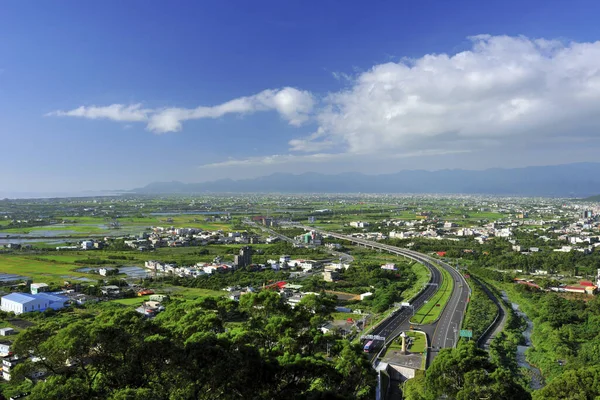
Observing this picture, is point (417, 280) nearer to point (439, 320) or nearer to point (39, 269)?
point (439, 320)

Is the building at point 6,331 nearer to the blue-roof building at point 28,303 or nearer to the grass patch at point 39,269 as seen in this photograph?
the blue-roof building at point 28,303

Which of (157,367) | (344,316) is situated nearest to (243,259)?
(344,316)

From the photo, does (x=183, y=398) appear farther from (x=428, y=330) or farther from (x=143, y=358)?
(x=428, y=330)

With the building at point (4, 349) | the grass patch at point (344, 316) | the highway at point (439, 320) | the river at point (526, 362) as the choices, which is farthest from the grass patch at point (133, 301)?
the river at point (526, 362)

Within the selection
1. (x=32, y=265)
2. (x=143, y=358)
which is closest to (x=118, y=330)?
(x=143, y=358)

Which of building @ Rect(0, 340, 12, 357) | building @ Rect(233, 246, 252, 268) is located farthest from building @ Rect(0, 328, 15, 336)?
building @ Rect(233, 246, 252, 268)

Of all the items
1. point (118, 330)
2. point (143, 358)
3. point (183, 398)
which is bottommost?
point (183, 398)

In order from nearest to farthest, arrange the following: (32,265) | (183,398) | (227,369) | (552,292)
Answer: (183,398) → (227,369) → (552,292) → (32,265)

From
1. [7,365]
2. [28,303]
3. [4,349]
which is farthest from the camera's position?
[28,303]
